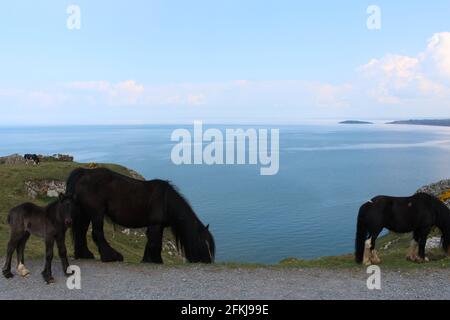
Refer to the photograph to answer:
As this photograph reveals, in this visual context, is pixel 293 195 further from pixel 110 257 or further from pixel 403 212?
pixel 110 257

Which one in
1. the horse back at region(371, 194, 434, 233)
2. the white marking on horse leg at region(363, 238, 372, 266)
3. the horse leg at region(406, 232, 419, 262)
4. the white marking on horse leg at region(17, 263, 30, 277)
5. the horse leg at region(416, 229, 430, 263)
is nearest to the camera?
the white marking on horse leg at region(17, 263, 30, 277)

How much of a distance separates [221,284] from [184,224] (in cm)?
275

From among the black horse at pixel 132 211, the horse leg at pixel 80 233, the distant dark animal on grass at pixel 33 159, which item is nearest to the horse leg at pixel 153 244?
the black horse at pixel 132 211

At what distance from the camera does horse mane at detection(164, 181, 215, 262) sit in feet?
41.8

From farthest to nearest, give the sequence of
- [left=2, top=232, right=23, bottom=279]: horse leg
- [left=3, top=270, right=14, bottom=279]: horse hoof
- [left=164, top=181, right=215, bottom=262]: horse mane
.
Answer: [left=164, top=181, right=215, bottom=262]: horse mane → [left=3, top=270, right=14, bottom=279]: horse hoof → [left=2, top=232, right=23, bottom=279]: horse leg

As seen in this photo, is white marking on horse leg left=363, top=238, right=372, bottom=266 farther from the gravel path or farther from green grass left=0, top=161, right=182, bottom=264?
green grass left=0, top=161, right=182, bottom=264

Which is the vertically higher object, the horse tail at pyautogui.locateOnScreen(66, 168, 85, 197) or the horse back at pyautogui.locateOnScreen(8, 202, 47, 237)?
the horse tail at pyautogui.locateOnScreen(66, 168, 85, 197)

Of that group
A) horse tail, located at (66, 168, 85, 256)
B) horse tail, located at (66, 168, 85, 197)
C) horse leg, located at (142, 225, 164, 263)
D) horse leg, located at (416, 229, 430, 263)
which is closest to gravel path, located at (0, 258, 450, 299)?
horse leg, located at (142, 225, 164, 263)

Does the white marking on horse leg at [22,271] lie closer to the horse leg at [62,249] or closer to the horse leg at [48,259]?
the horse leg at [48,259]

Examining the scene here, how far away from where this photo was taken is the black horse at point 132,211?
1245cm

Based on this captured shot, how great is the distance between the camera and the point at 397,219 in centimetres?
1304

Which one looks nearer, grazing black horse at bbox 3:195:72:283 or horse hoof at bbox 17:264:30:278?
A: grazing black horse at bbox 3:195:72:283

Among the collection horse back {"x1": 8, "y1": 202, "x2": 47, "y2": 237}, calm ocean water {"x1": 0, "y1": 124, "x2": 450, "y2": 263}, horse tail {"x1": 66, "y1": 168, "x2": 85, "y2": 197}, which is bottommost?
calm ocean water {"x1": 0, "y1": 124, "x2": 450, "y2": 263}
